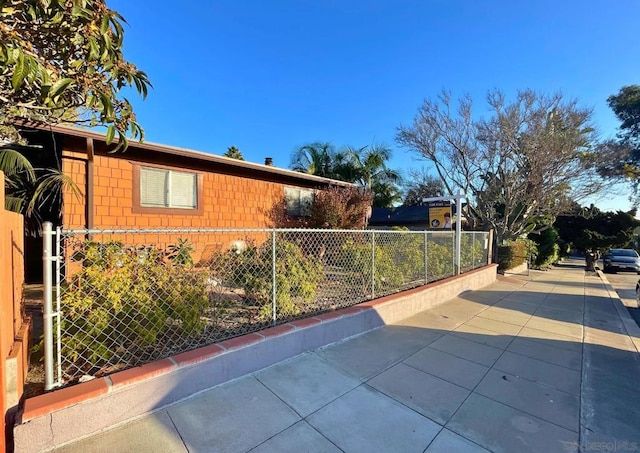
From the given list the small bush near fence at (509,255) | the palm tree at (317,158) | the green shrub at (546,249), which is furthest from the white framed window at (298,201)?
the green shrub at (546,249)

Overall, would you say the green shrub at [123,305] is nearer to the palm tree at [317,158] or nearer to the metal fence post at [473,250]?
the metal fence post at [473,250]

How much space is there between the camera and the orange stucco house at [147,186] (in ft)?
19.5

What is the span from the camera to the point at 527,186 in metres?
12.4

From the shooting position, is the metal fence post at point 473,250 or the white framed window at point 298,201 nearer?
the metal fence post at point 473,250

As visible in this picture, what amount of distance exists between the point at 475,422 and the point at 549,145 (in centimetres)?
1218

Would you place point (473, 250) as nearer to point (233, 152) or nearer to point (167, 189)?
point (167, 189)

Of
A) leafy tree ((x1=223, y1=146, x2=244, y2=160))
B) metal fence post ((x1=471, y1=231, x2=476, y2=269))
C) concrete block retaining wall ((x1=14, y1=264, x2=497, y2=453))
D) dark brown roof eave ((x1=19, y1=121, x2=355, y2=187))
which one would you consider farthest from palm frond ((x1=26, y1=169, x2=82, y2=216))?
leafy tree ((x1=223, y1=146, x2=244, y2=160))

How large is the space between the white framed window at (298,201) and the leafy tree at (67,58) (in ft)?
23.3

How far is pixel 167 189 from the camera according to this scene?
718 centimetres

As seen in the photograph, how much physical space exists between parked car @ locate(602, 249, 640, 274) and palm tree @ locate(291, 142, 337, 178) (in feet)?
56.9

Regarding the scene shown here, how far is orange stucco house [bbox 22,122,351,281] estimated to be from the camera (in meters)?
5.95

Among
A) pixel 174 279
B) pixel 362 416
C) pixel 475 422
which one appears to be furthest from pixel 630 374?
pixel 174 279

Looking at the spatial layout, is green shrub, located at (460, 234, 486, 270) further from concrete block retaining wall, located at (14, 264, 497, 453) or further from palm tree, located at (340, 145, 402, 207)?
palm tree, located at (340, 145, 402, 207)

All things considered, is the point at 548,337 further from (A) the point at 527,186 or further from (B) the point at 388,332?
(A) the point at 527,186
